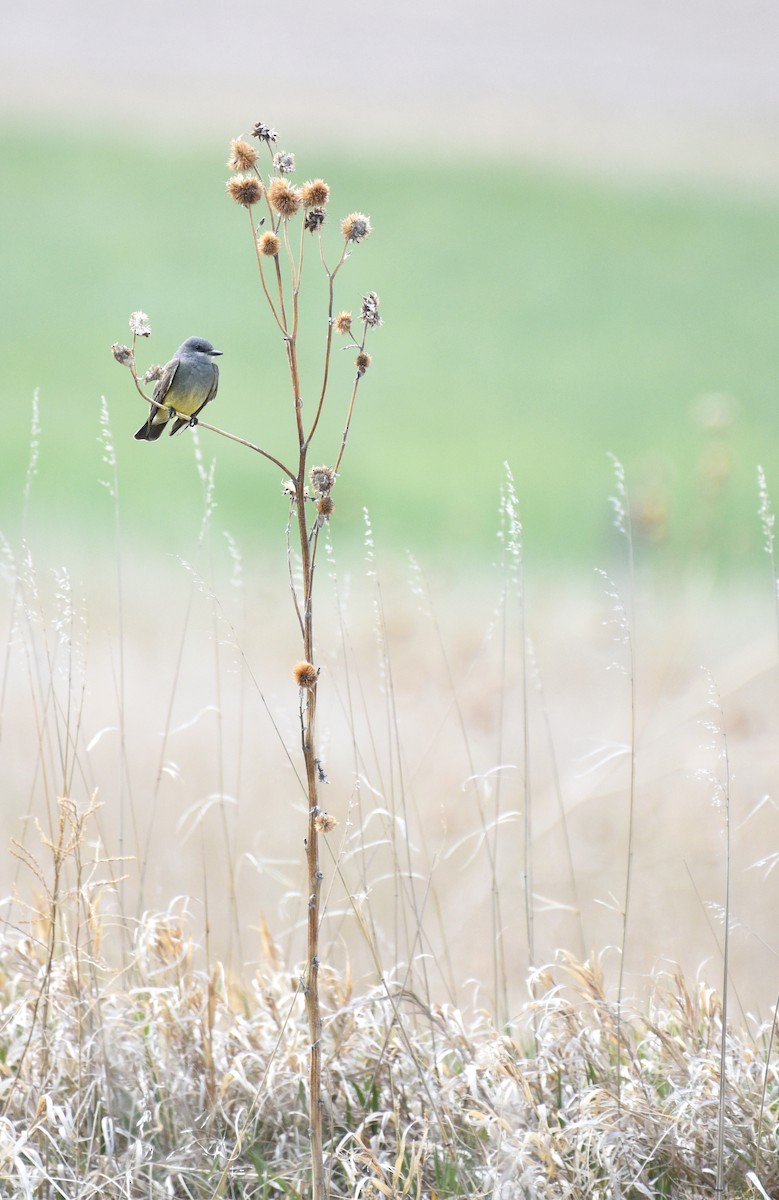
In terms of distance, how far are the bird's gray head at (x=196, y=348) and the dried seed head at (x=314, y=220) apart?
16 cm

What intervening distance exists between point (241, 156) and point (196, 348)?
23cm

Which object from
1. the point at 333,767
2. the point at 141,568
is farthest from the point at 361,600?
the point at 333,767

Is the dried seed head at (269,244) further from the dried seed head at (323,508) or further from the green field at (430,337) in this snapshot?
the green field at (430,337)

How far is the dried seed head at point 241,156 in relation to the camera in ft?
3.00

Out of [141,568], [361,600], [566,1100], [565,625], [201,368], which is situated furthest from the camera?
[361,600]

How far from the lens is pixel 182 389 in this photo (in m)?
1.04

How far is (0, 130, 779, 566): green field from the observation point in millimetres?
5352

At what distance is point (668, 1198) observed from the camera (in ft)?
4.53

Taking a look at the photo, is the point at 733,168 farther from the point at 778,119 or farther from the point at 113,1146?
the point at 113,1146

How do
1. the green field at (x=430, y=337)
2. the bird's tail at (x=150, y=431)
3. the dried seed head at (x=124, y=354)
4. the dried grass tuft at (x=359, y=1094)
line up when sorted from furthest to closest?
the green field at (x=430, y=337) → the dried grass tuft at (x=359, y=1094) → the bird's tail at (x=150, y=431) → the dried seed head at (x=124, y=354)

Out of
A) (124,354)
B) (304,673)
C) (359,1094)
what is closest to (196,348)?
(124,354)

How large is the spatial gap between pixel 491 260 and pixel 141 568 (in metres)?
3.48

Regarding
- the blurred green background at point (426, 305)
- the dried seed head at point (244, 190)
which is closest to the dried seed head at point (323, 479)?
the dried seed head at point (244, 190)

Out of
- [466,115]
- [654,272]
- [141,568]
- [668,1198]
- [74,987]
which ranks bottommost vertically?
[668,1198]
